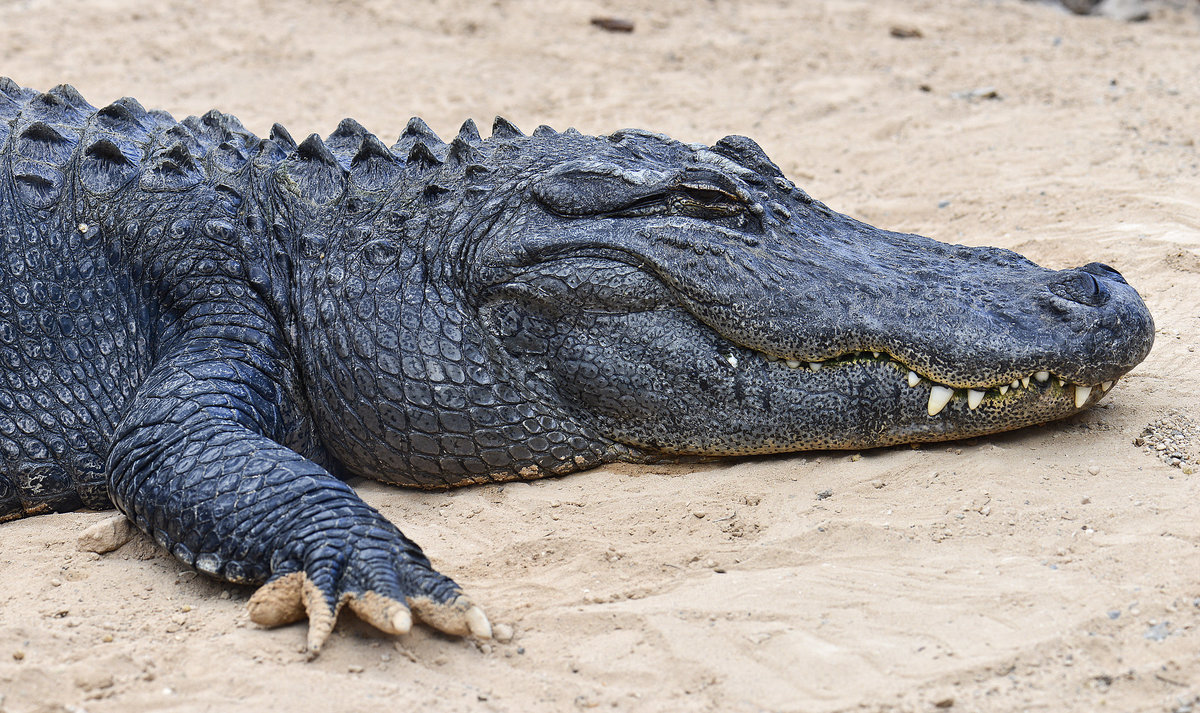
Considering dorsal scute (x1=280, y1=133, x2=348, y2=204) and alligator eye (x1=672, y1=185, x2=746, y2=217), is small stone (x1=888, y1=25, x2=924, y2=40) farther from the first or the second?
dorsal scute (x1=280, y1=133, x2=348, y2=204)

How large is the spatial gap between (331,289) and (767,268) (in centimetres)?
148

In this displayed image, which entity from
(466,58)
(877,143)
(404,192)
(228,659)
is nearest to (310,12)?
(466,58)

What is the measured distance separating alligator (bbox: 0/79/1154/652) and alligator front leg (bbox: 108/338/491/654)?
1cm

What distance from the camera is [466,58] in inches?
373

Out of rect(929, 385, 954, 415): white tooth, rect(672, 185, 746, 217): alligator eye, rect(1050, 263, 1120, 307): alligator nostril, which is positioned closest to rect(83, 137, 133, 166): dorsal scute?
rect(672, 185, 746, 217): alligator eye

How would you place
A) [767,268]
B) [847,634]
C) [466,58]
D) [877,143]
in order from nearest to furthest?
[847,634] < [767,268] < [877,143] < [466,58]

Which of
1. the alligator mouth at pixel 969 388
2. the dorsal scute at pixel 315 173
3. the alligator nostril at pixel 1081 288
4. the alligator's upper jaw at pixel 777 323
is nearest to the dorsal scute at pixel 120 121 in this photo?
the dorsal scute at pixel 315 173

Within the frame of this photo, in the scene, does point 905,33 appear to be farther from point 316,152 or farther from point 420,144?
point 316,152

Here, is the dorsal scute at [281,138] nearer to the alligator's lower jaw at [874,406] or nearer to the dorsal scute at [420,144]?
the dorsal scute at [420,144]

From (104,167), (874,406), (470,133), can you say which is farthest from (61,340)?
Result: (874,406)

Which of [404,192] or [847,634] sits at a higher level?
[404,192]

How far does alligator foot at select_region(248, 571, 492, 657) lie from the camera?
2818 mm

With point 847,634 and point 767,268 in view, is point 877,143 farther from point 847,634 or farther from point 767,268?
point 847,634

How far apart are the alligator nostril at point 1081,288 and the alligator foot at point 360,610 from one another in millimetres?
1983
